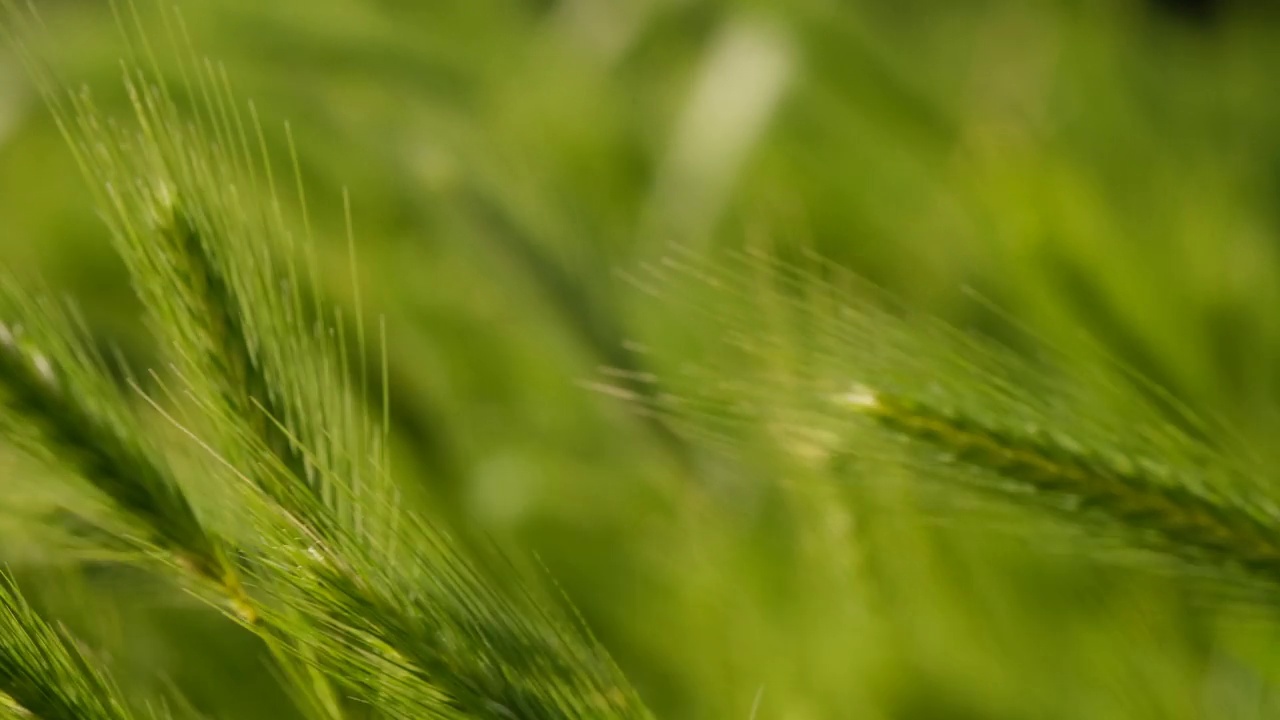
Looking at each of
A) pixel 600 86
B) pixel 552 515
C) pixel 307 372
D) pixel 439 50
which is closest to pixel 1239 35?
pixel 600 86

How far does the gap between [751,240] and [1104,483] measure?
0.30m

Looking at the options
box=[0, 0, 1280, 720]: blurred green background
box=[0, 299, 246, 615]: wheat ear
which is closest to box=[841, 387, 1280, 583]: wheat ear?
box=[0, 0, 1280, 720]: blurred green background

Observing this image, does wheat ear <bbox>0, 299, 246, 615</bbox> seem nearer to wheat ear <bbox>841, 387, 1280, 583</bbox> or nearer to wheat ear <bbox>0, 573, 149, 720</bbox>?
wheat ear <bbox>0, 573, 149, 720</bbox>

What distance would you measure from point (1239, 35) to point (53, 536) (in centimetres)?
109

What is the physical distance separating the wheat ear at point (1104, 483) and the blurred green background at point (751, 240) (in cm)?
3

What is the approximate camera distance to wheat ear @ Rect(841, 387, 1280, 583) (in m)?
0.38

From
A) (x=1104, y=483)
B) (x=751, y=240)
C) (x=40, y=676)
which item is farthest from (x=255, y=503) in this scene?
(x=751, y=240)

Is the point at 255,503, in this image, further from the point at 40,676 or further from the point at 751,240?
the point at 751,240

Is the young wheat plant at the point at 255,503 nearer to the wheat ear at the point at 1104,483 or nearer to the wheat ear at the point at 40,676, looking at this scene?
the wheat ear at the point at 40,676

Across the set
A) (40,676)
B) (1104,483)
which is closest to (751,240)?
(1104,483)

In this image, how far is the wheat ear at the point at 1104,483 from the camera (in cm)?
38

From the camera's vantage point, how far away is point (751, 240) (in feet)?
2.17

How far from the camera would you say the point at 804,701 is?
1.65ft

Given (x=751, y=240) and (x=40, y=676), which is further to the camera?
(x=751, y=240)
